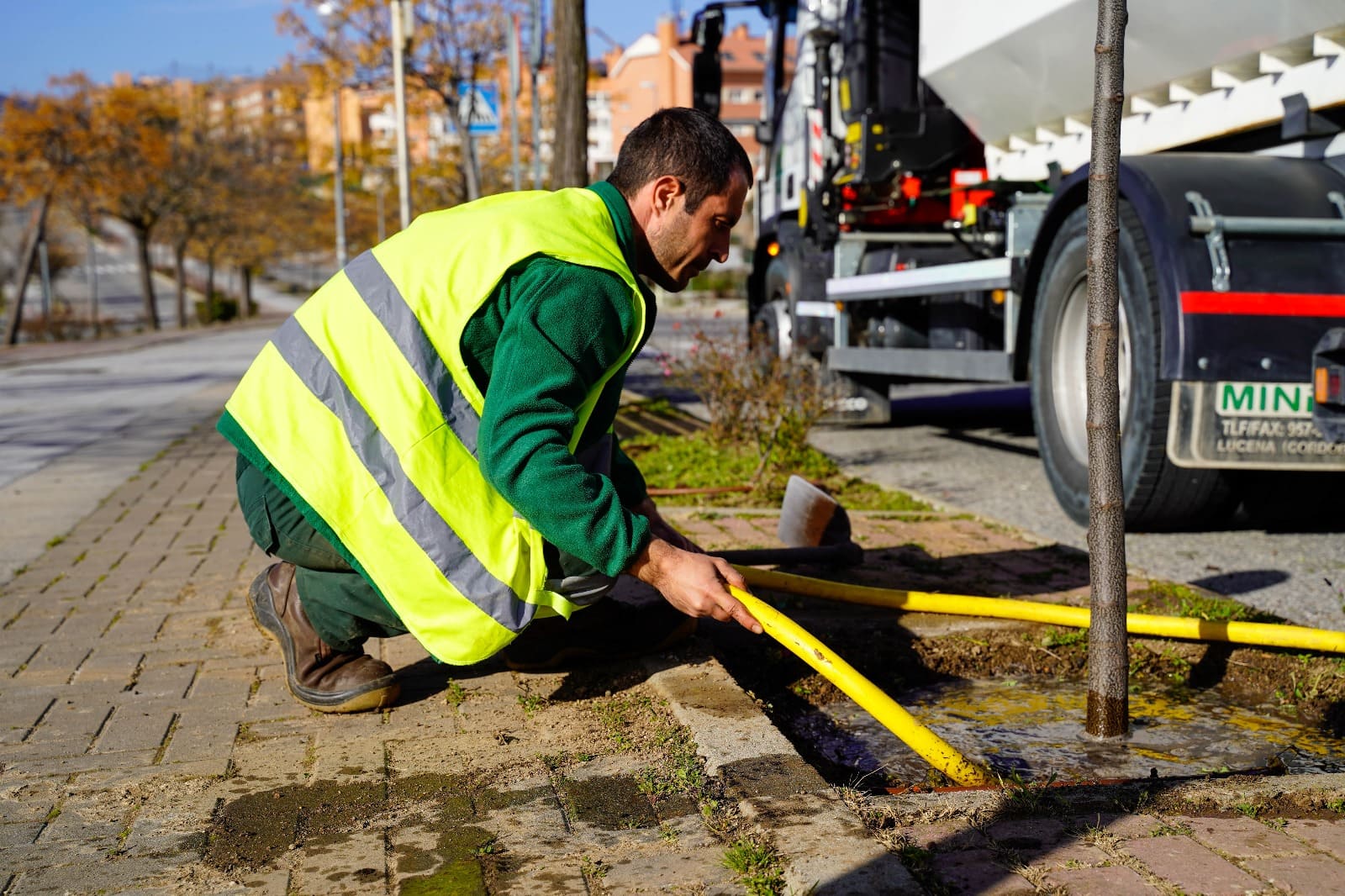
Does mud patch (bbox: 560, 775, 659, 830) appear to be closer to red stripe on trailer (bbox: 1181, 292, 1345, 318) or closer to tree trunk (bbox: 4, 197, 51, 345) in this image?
red stripe on trailer (bbox: 1181, 292, 1345, 318)

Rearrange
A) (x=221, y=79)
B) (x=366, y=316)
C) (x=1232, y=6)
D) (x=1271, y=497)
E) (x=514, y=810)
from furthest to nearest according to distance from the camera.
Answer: (x=221, y=79)
(x=1271, y=497)
(x=1232, y=6)
(x=366, y=316)
(x=514, y=810)

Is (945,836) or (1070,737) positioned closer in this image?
(945,836)

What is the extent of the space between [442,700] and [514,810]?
789mm

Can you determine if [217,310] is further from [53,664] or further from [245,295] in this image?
[53,664]

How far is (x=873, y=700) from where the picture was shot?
2.67 metres

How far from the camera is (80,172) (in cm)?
3356

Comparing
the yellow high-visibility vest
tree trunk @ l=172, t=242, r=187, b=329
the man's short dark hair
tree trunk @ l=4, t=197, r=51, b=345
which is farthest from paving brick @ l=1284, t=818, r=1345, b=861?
tree trunk @ l=172, t=242, r=187, b=329

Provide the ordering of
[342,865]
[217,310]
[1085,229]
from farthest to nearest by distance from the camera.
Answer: [217,310]
[1085,229]
[342,865]

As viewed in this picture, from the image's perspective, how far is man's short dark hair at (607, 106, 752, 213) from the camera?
288cm

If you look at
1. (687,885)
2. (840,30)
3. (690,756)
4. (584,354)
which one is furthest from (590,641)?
(840,30)

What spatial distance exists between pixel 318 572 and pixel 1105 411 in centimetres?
189

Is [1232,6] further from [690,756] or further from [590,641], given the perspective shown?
[690,756]

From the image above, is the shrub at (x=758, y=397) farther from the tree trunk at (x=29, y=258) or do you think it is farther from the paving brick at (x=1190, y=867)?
the tree trunk at (x=29, y=258)

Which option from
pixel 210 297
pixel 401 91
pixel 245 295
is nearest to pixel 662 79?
Result: pixel 245 295
